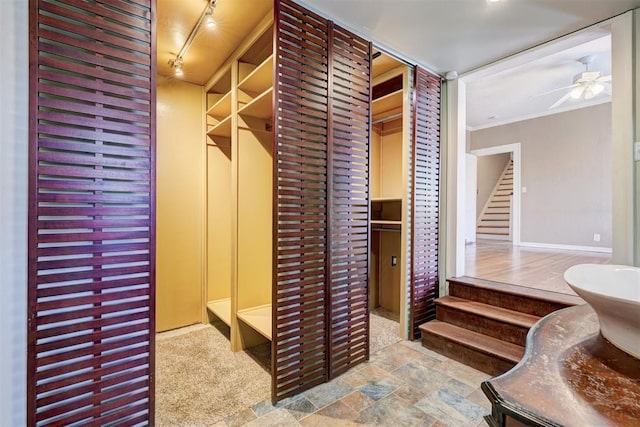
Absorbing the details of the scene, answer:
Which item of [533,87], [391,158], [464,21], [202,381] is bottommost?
[202,381]

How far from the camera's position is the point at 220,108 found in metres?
3.01

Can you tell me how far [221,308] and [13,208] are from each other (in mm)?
2174

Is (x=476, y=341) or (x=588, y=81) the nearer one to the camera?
(x=476, y=341)

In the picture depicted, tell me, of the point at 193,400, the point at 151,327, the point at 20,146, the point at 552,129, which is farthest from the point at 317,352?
the point at 552,129

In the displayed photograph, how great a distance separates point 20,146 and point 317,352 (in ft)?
6.39

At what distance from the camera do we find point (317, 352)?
202cm

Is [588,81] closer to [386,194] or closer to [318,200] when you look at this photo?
[386,194]

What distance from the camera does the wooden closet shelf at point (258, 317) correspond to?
7.16 feet

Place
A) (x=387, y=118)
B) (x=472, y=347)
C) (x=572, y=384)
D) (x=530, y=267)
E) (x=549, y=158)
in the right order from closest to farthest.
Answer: (x=572, y=384)
(x=472, y=347)
(x=387, y=118)
(x=530, y=267)
(x=549, y=158)

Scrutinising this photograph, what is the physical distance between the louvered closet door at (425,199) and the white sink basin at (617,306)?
162 centimetres

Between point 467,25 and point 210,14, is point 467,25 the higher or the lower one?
the higher one

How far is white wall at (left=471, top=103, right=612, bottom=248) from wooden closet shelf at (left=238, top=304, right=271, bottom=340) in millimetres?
5809

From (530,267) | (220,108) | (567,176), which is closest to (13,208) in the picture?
(220,108)

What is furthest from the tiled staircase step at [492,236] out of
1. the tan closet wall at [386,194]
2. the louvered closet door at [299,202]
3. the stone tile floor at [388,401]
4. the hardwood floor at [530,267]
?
the louvered closet door at [299,202]
